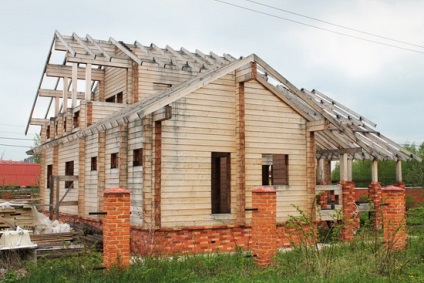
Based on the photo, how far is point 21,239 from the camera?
12133mm

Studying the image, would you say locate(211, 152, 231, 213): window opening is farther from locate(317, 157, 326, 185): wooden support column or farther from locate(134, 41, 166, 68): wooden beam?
locate(317, 157, 326, 185): wooden support column

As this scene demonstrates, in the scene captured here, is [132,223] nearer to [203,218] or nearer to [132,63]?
[203,218]

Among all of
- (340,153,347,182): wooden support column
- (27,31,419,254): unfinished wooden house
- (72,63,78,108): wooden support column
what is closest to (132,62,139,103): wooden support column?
(27,31,419,254): unfinished wooden house

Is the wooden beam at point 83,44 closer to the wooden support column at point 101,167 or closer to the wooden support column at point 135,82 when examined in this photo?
the wooden support column at point 135,82

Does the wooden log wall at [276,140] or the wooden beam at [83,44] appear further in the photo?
the wooden beam at [83,44]

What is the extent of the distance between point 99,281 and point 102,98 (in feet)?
52.7

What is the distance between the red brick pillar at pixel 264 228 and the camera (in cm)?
1188

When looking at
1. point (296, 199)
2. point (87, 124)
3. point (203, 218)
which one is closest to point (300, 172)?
point (296, 199)

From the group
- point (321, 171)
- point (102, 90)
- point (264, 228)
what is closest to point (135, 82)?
point (102, 90)

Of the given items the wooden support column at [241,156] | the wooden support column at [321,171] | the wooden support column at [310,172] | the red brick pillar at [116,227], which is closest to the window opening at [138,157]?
the wooden support column at [241,156]

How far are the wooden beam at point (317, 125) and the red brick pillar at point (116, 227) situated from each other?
332 inches

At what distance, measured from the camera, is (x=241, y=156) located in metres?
15.8

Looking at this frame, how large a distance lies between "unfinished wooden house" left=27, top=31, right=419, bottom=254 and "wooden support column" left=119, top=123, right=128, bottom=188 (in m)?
0.03

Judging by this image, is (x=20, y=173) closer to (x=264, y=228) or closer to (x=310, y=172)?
(x=310, y=172)
